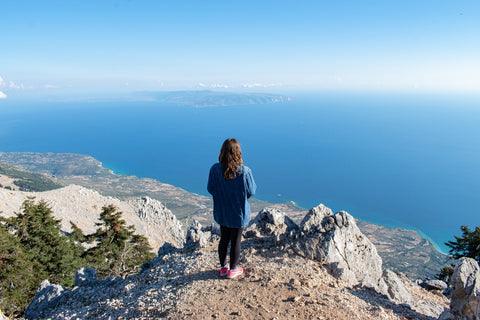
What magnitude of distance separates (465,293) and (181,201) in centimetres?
11403

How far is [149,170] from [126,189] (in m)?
40.6

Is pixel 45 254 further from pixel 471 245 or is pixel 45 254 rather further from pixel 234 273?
pixel 471 245

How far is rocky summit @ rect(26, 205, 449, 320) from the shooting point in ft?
18.9

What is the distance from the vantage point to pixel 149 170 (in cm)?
16588

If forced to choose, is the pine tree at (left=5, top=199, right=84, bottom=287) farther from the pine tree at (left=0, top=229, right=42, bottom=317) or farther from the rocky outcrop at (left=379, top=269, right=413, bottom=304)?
the rocky outcrop at (left=379, top=269, right=413, bottom=304)

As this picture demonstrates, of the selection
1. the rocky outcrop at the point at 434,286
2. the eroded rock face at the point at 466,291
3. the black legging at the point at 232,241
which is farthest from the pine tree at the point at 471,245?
the black legging at the point at 232,241

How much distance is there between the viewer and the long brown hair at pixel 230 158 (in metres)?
5.68

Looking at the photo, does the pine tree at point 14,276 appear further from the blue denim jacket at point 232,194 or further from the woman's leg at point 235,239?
the blue denim jacket at point 232,194

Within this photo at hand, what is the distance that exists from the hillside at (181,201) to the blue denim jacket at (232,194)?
33618 mm

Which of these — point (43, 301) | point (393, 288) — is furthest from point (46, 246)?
point (393, 288)

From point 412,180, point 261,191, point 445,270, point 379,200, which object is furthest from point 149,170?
point 445,270

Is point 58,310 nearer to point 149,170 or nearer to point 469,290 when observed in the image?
point 469,290

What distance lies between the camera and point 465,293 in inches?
245

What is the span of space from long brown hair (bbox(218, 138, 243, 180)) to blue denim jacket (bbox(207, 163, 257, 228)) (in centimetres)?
12
